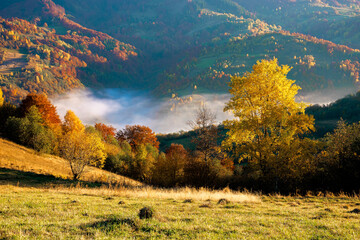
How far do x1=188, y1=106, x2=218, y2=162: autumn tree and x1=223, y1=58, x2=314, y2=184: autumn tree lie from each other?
631cm

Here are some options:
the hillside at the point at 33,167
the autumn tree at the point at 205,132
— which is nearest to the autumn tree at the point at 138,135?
the hillside at the point at 33,167

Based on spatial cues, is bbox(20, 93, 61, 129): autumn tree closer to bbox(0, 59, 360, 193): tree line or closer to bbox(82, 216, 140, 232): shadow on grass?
bbox(0, 59, 360, 193): tree line

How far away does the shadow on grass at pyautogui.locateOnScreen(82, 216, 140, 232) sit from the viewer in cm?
715

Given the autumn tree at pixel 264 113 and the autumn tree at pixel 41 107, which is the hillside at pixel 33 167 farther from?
the autumn tree at pixel 41 107

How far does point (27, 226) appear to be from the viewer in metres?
7.03

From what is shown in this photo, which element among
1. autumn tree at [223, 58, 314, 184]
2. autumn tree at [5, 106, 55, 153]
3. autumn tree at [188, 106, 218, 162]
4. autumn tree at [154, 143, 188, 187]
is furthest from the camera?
autumn tree at [5, 106, 55, 153]

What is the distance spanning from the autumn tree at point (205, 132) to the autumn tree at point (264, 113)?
20.7ft

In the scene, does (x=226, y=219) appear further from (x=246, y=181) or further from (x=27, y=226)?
(x=246, y=181)

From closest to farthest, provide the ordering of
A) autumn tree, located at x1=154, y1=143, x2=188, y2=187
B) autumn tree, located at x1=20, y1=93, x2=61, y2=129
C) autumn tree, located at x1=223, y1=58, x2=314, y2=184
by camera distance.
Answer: autumn tree, located at x1=223, y1=58, x2=314, y2=184, autumn tree, located at x1=154, y1=143, x2=188, y2=187, autumn tree, located at x1=20, y1=93, x2=61, y2=129

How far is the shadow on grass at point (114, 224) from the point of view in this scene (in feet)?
23.5

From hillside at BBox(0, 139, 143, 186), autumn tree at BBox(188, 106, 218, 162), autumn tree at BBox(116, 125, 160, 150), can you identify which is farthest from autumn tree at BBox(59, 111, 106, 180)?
autumn tree at BBox(116, 125, 160, 150)

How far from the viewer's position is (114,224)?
744 cm

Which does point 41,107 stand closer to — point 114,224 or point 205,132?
point 205,132

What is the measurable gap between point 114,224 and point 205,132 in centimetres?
2490
